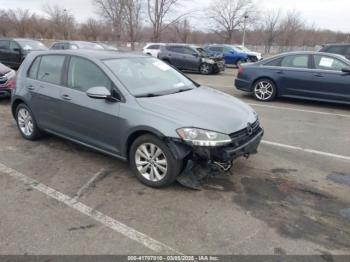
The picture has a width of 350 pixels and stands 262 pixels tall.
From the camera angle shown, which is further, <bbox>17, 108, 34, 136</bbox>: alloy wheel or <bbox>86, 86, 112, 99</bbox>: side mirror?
<bbox>17, 108, 34, 136</bbox>: alloy wheel

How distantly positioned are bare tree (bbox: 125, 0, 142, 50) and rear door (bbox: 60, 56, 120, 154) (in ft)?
101

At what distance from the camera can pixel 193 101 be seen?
427 centimetres

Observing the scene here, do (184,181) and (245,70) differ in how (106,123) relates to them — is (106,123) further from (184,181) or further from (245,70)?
(245,70)

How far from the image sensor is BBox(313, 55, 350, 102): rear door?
843cm

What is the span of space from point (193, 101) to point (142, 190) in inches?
51.2

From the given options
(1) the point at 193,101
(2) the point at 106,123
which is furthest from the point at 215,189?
(2) the point at 106,123

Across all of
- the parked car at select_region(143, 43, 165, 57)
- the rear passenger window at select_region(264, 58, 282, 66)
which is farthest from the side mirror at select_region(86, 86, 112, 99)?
the parked car at select_region(143, 43, 165, 57)

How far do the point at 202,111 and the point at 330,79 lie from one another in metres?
6.01

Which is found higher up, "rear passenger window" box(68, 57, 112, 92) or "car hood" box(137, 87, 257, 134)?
"rear passenger window" box(68, 57, 112, 92)

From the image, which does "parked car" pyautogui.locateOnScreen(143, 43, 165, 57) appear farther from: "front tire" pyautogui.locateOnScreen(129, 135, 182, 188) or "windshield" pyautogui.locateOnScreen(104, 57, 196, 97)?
"front tire" pyautogui.locateOnScreen(129, 135, 182, 188)

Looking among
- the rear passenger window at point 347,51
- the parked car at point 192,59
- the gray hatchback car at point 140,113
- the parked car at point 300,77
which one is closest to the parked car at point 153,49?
the parked car at point 192,59

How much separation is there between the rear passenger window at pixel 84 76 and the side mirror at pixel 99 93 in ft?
0.44

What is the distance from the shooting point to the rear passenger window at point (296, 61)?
354 inches

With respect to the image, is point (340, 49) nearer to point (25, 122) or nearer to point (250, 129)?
point (250, 129)
